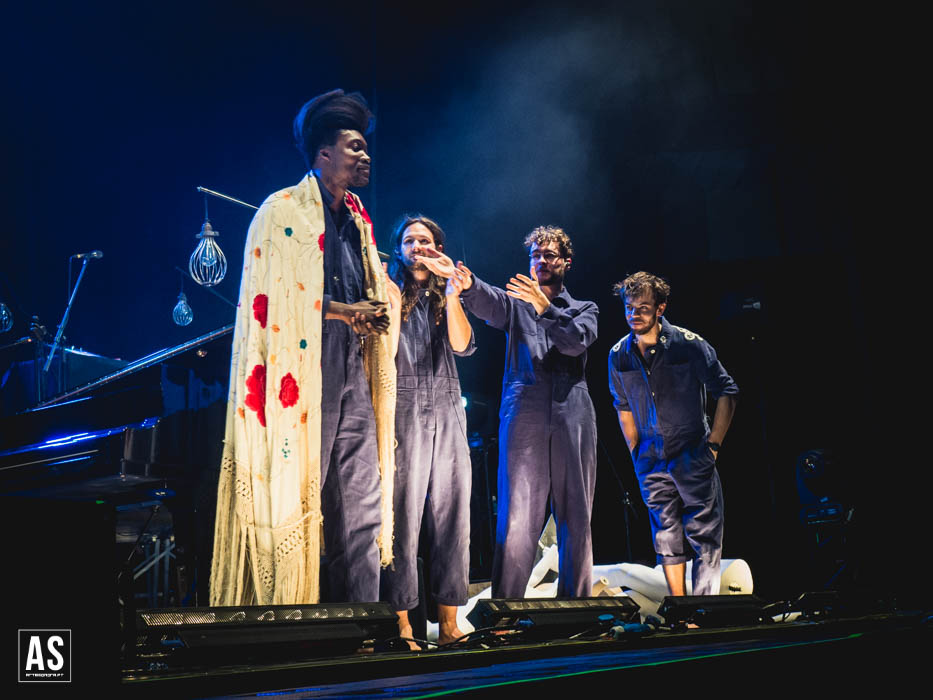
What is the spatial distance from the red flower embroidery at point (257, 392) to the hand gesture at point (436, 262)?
1057mm

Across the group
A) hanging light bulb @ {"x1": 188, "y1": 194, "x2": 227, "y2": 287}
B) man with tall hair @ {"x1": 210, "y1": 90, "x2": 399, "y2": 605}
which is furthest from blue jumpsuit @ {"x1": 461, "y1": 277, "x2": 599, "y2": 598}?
hanging light bulb @ {"x1": 188, "y1": 194, "x2": 227, "y2": 287}

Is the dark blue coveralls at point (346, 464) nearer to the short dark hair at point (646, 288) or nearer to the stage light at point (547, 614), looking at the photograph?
the stage light at point (547, 614)

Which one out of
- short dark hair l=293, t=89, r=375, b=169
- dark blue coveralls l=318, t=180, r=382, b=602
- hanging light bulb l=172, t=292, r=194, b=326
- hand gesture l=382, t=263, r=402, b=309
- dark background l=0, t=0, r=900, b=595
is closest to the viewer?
dark blue coveralls l=318, t=180, r=382, b=602

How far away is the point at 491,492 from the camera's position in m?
6.09

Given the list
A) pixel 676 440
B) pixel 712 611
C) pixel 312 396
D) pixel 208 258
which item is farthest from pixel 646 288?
pixel 208 258

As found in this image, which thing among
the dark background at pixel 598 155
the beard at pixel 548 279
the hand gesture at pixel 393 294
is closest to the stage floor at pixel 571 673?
the hand gesture at pixel 393 294

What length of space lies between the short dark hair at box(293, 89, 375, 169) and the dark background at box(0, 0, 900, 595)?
1.96 metres

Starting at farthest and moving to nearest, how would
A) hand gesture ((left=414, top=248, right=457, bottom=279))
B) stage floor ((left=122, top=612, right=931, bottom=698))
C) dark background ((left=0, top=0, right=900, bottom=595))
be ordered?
dark background ((left=0, top=0, right=900, bottom=595))
hand gesture ((left=414, top=248, right=457, bottom=279))
stage floor ((left=122, top=612, right=931, bottom=698))

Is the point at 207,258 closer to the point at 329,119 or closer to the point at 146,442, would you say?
the point at 329,119

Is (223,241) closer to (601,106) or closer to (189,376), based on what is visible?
(601,106)

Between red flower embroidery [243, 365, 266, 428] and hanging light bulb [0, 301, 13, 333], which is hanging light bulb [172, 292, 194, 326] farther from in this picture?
red flower embroidery [243, 365, 266, 428]

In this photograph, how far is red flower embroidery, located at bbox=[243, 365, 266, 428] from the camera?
9.46ft

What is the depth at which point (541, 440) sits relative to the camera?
387 centimetres

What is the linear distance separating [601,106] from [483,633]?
15.7ft
